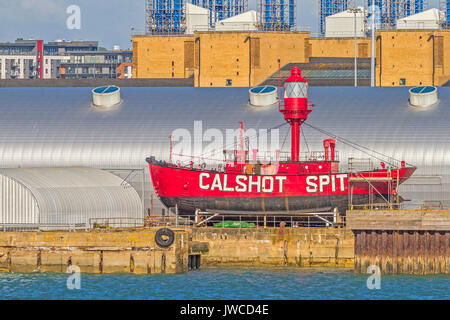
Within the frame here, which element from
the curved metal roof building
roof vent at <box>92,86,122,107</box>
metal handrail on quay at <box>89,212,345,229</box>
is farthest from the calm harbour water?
roof vent at <box>92,86,122,107</box>

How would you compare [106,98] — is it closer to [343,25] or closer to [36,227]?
[36,227]

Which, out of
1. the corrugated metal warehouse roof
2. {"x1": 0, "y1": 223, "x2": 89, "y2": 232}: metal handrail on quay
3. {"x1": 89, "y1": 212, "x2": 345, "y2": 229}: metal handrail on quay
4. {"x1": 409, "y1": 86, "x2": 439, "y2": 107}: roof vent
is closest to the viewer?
{"x1": 0, "y1": 223, "x2": 89, "y2": 232}: metal handrail on quay

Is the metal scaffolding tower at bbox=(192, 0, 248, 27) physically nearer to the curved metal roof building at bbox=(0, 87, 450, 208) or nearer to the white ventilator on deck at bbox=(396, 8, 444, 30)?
the white ventilator on deck at bbox=(396, 8, 444, 30)

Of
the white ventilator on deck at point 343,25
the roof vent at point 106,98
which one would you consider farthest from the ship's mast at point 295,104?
the white ventilator on deck at point 343,25

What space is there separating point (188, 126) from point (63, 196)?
1428cm

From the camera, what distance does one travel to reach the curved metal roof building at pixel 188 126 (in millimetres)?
65375

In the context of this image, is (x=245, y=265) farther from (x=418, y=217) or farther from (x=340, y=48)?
(x=340, y=48)

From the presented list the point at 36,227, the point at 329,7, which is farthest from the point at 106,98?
the point at 329,7

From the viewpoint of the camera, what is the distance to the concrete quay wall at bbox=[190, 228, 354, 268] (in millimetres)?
55688

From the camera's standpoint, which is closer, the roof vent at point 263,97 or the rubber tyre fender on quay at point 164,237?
the rubber tyre fender on quay at point 164,237

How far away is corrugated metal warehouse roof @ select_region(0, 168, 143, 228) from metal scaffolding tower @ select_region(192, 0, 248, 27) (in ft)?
263

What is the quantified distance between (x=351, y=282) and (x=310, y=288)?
2898mm

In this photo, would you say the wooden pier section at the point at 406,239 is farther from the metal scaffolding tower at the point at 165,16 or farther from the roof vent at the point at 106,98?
the metal scaffolding tower at the point at 165,16

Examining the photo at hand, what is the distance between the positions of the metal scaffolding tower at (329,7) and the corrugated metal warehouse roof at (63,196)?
4123 inches
